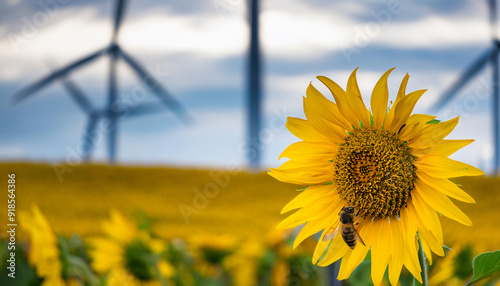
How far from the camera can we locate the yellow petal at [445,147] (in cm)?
12

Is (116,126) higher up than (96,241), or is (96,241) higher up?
(116,126)

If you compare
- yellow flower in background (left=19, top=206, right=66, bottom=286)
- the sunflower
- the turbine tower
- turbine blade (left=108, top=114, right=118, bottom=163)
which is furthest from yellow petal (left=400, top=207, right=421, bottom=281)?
turbine blade (left=108, top=114, right=118, bottom=163)

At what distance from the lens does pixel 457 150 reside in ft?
0.39

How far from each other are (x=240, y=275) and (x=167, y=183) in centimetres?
113

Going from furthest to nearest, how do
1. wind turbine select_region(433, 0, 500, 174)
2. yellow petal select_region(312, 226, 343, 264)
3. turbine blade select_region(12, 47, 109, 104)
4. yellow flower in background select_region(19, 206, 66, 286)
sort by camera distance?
turbine blade select_region(12, 47, 109, 104) → wind turbine select_region(433, 0, 500, 174) → yellow flower in background select_region(19, 206, 66, 286) → yellow petal select_region(312, 226, 343, 264)

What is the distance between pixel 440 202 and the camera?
0.12 metres

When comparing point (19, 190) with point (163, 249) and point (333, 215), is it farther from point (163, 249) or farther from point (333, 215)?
point (333, 215)

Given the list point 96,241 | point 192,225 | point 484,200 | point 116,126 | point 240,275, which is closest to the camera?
point 96,241

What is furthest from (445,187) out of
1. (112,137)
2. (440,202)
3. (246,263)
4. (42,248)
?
(112,137)

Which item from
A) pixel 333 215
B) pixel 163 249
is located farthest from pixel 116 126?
pixel 333 215

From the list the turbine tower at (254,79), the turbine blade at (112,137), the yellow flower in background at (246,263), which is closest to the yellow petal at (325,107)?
the yellow flower in background at (246,263)

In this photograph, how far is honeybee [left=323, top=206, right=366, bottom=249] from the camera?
12 centimetres

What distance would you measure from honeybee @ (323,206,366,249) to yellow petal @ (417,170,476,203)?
0.8 inches

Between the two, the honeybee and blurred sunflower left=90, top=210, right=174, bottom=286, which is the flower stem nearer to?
the honeybee
